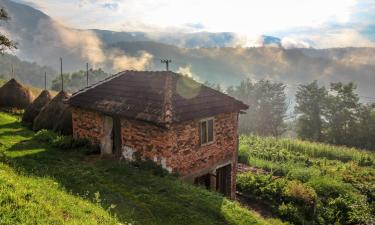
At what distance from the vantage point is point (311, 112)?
61594 millimetres

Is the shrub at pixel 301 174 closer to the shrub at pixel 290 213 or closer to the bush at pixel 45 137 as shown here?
the shrub at pixel 290 213

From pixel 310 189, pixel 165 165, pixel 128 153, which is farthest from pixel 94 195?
pixel 310 189

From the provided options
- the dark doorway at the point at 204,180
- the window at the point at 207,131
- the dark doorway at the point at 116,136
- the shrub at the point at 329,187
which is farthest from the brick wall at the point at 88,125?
the shrub at the point at 329,187

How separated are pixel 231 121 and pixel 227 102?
1059 millimetres

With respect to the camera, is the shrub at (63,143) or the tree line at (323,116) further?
the tree line at (323,116)

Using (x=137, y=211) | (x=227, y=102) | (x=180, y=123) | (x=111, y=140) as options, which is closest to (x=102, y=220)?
(x=137, y=211)

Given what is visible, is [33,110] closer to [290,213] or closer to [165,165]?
[165,165]

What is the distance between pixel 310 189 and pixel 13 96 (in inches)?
991

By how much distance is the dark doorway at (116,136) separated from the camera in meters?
17.1

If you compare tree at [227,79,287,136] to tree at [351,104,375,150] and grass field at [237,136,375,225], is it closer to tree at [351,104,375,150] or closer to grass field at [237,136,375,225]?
tree at [351,104,375,150]

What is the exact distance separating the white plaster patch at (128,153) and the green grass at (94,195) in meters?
0.78

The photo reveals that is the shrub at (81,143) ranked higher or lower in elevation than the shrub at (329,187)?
higher

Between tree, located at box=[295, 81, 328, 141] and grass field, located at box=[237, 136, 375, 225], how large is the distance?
102 ft

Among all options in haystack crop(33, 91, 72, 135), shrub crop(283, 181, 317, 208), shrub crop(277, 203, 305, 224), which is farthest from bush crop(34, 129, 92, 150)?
shrub crop(283, 181, 317, 208)
